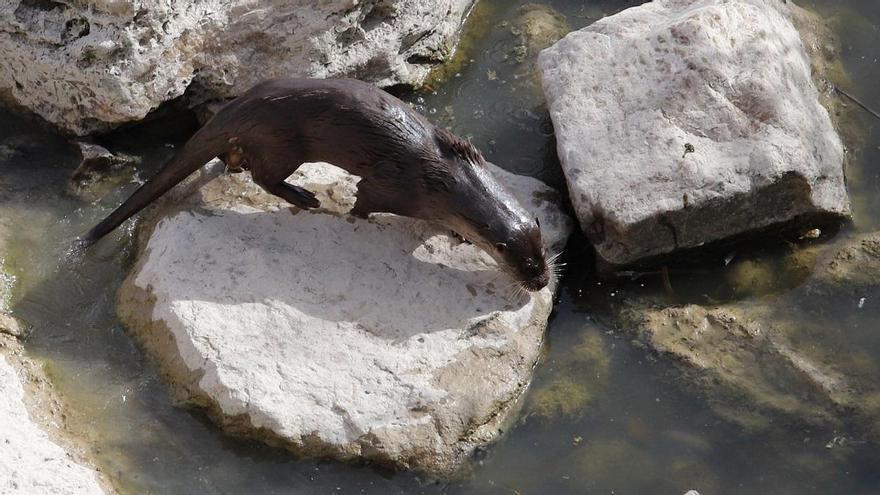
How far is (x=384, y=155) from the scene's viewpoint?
178 inches

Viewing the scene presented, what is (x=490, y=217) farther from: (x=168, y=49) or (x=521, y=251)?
(x=168, y=49)

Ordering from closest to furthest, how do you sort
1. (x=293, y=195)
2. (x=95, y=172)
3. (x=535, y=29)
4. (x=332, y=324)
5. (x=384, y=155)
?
(x=332, y=324), (x=384, y=155), (x=293, y=195), (x=95, y=172), (x=535, y=29)

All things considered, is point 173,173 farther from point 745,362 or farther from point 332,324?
point 745,362

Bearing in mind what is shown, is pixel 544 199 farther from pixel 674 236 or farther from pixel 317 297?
pixel 317 297

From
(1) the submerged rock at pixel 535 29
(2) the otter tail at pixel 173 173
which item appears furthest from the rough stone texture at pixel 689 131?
(2) the otter tail at pixel 173 173

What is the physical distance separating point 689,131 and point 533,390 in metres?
1.26

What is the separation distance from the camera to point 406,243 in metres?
4.63

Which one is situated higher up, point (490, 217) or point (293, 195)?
point (293, 195)

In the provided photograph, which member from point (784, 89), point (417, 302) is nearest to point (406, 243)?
point (417, 302)

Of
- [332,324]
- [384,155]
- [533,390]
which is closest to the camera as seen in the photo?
[332,324]

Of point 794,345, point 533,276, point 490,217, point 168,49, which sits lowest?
point 794,345

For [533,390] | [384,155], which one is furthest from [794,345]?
[384,155]

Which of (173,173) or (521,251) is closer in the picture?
(521,251)

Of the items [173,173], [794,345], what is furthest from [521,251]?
[173,173]
